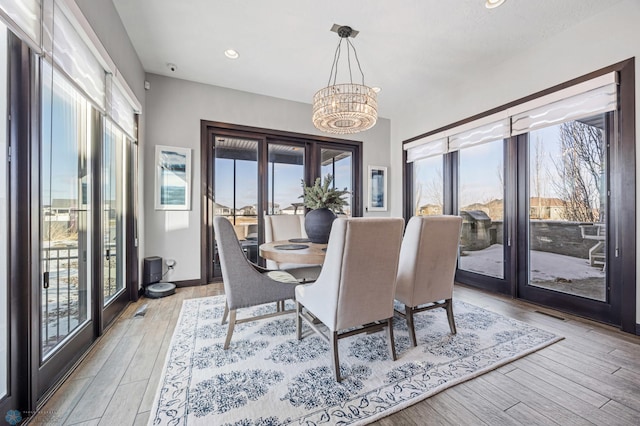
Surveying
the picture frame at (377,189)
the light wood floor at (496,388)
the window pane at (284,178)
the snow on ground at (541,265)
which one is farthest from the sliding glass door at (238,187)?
the snow on ground at (541,265)

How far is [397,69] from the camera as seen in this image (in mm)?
3459

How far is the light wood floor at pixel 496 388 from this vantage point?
135cm

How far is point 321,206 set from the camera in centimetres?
255

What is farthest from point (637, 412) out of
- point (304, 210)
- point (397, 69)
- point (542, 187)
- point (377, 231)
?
point (304, 210)

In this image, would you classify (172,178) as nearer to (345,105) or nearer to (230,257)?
(230,257)

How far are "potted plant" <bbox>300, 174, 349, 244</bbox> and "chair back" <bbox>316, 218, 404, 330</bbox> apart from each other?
35.4 inches

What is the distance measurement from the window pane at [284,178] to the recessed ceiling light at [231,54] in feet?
4.56

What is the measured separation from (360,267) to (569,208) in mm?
2713

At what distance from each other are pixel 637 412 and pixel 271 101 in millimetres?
4708

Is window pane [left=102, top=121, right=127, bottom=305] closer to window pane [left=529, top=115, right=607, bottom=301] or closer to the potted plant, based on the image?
the potted plant

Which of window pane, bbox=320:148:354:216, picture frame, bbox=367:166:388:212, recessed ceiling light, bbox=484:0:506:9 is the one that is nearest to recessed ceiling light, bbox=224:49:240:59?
window pane, bbox=320:148:354:216

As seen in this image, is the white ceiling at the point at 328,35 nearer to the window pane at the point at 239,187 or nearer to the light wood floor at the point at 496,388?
→ the window pane at the point at 239,187

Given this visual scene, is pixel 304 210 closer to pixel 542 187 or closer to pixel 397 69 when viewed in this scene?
pixel 397 69

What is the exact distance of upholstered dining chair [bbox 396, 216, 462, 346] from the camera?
2000 mm
